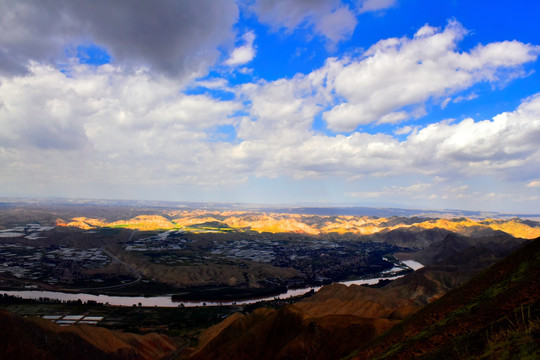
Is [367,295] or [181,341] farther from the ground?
[367,295]

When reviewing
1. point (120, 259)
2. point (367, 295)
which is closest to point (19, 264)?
point (120, 259)

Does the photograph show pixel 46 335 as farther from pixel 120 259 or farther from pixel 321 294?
pixel 120 259

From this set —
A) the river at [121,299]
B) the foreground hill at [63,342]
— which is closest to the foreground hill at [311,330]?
the foreground hill at [63,342]

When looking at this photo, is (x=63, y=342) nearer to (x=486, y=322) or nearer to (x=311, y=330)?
(x=311, y=330)

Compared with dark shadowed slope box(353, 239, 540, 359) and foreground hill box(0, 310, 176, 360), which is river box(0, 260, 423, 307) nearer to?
foreground hill box(0, 310, 176, 360)

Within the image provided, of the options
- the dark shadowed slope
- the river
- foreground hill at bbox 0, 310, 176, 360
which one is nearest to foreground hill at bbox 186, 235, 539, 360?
the dark shadowed slope

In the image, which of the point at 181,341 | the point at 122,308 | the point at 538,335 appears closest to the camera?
the point at 538,335

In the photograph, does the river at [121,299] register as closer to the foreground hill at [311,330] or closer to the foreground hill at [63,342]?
the foreground hill at [311,330]
